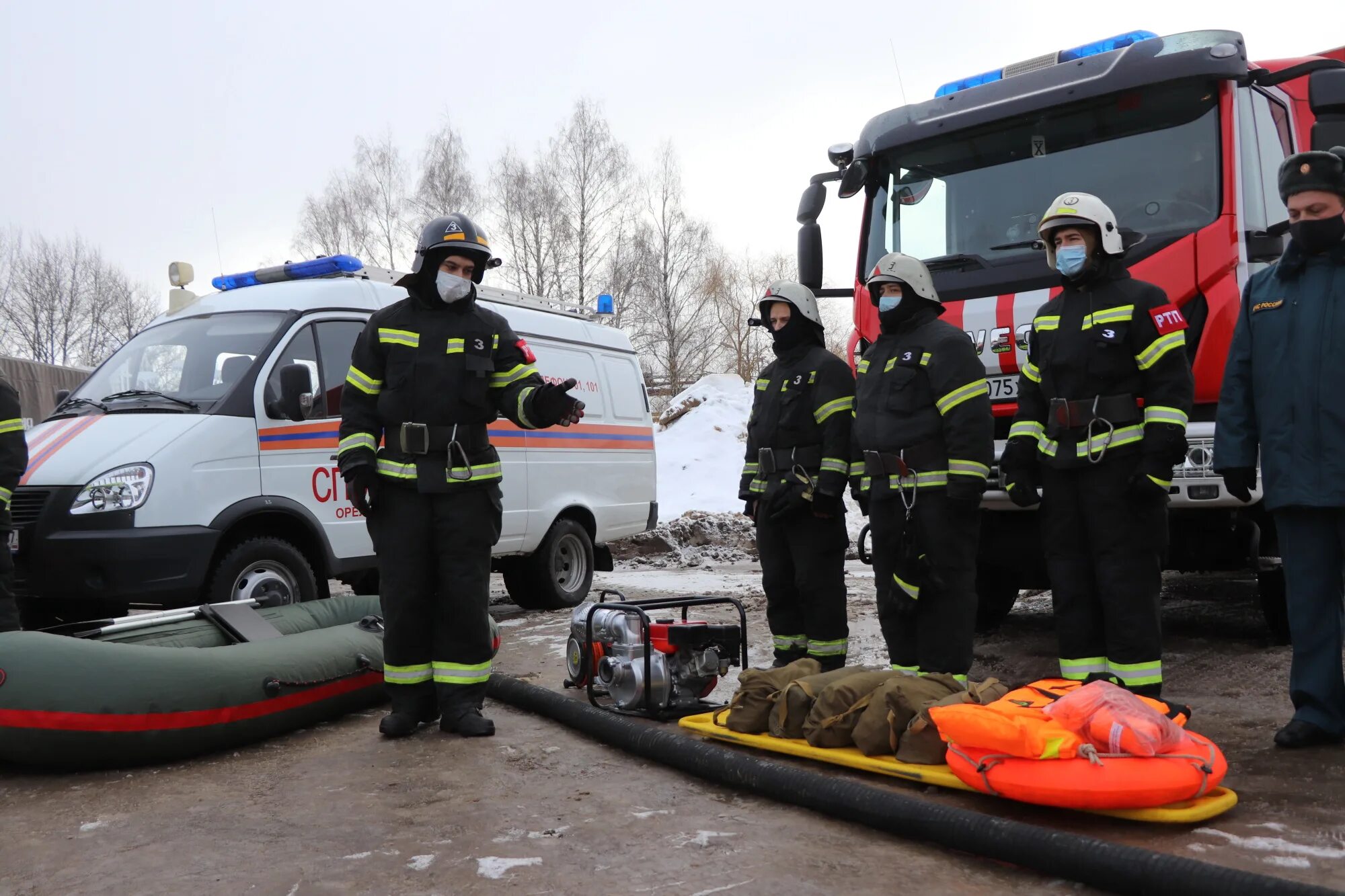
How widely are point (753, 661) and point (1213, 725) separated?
2749mm

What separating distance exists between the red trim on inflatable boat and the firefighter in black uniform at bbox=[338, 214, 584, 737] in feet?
1.40

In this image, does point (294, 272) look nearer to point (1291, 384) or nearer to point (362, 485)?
point (362, 485)

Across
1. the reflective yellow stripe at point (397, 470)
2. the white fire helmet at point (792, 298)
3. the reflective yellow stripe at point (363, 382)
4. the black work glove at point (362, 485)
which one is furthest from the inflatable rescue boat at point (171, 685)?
the white fire helmet at point (792, 298)

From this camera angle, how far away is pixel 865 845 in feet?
11.2

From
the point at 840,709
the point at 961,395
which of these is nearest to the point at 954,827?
the point at 840,709

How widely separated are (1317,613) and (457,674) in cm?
357

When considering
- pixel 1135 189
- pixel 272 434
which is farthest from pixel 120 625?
pixel 1135 189

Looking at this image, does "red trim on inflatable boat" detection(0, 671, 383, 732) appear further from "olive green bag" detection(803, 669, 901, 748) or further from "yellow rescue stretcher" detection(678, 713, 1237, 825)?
"olive green bag" detection(803, 669, 901, 748)

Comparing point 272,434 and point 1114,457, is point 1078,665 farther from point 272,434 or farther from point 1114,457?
point 272,434

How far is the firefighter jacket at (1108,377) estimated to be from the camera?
14.8ft

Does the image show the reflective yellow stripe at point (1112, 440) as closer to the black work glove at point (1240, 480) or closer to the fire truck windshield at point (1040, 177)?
the black work glove at point (1240, 480)

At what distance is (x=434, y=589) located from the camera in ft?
17.2

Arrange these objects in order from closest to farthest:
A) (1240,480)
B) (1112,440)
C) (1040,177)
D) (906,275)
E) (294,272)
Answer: (1240,480)
(1112,440)
(906,275)
(1040,177)
(294,272)

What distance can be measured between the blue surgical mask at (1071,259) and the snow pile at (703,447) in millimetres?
9988
